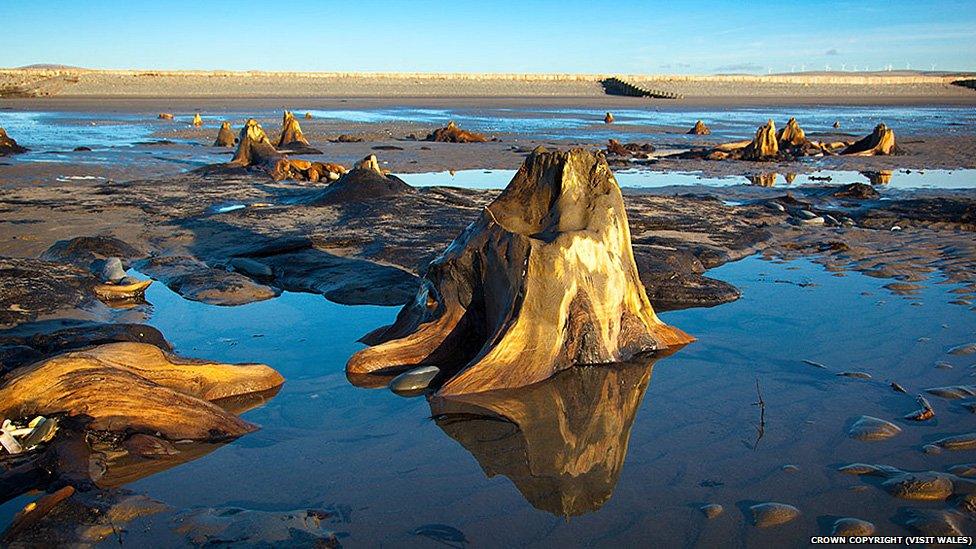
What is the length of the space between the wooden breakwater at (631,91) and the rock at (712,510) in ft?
226

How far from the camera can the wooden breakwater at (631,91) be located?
70.8 metres

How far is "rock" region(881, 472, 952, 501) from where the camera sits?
3.44 metres

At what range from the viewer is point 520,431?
4.21 meters

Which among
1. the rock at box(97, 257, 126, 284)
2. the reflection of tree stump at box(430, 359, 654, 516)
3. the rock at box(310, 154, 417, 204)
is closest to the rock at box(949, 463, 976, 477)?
the reflection of tree stump at box(430, 359, 654, 516)

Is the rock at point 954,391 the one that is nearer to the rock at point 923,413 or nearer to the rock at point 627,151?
the rock at point 923,413

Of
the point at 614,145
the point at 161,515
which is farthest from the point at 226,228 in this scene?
the point at 614,145

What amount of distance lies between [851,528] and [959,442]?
1.08m

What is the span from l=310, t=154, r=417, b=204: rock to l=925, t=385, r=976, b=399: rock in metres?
7.65

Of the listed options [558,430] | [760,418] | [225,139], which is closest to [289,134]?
[225,139]

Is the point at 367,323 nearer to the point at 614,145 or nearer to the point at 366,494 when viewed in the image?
the point at 366,494

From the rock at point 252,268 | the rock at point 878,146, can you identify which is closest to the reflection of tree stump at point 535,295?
the rock at point 252,268

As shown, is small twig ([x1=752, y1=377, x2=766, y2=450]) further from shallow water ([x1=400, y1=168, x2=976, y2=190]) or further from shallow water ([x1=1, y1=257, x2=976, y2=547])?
shallow water ([x1=400, y1=168, x2=976, y2=190])

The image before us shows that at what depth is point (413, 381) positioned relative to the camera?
4867mm

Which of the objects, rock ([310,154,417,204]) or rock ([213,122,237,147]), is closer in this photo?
rock ([310,154,417,204])
